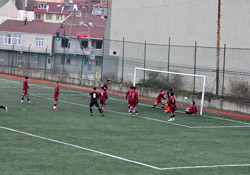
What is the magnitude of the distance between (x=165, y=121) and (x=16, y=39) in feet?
206

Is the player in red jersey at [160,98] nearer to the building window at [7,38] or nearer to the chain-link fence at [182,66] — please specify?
the chain-link fence at [182,66]

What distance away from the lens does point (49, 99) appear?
109ft

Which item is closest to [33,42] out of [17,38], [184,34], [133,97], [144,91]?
[17,38]

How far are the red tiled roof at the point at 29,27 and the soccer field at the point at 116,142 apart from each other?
55377 mm

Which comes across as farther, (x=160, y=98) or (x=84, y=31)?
(x=84, y=31)

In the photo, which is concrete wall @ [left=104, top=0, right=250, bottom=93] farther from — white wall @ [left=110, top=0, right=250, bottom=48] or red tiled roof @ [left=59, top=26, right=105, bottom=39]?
red tiled roof @ [left=59, top=26, right=105, bottom=39]

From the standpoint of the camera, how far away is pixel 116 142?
19047 millimetres

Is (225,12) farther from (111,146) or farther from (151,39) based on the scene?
(111,146)

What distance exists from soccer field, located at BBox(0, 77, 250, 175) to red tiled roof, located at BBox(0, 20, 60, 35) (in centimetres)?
5538

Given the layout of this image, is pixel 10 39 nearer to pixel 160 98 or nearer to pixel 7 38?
pixel 7 38

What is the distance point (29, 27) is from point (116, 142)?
2794 inches

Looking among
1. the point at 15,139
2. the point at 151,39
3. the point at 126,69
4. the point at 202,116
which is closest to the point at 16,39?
the point at 151,39

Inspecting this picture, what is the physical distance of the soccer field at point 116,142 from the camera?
48.2 ft

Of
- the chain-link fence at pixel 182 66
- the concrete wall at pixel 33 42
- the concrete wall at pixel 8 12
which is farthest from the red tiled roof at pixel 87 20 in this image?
the chain-link fence at pixel 182 66
